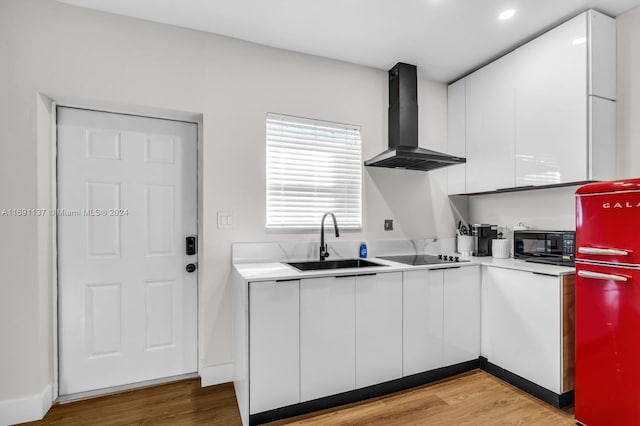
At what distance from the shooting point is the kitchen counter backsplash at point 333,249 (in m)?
2.51

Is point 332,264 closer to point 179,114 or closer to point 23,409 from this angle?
point 179,114

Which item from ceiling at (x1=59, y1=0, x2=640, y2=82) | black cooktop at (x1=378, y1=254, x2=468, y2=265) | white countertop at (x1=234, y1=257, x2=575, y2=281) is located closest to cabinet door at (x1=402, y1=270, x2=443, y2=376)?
white countertop at (x1=234, y1=257, x2=575, y2=281)

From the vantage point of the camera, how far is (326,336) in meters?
2.06

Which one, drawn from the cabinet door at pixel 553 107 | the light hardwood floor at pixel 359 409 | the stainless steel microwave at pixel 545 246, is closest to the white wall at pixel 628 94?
the cabinet door at pixel 553 107

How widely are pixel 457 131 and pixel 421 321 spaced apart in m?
1.99

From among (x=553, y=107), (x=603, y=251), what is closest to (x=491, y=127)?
(x=553, y=107)

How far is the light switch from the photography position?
245 cm

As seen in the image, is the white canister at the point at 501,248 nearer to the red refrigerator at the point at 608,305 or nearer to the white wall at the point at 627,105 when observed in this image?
the white wall at the point at 627,105

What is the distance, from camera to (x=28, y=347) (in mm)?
1979

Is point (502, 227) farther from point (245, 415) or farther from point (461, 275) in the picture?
point (245, 415)

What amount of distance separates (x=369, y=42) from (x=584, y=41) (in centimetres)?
149

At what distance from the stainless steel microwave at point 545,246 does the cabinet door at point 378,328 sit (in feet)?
4.16

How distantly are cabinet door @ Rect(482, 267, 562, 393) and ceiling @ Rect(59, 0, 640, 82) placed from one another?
6.11 feet

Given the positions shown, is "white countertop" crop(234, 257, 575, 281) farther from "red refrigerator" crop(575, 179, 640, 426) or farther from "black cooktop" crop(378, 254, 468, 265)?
"red refrigerator" crop(575, 179, 640, 426)
